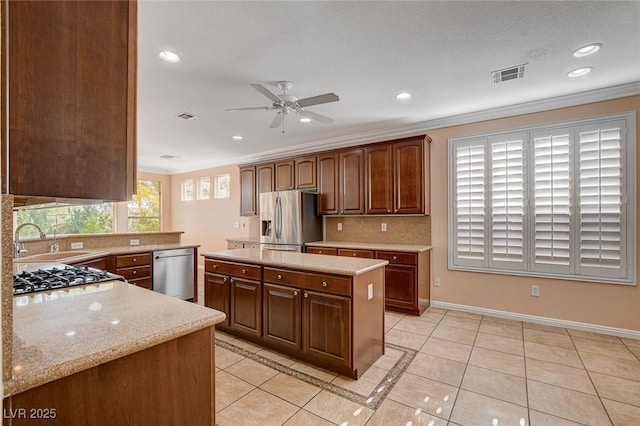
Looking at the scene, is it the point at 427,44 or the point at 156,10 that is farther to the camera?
the point at 427,44

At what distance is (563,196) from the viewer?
11.1ft

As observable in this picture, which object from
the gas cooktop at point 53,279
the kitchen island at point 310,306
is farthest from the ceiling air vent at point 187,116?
the gas cooktop at point 53,279

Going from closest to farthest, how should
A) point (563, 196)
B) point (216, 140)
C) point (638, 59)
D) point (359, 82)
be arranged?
point (638, 59) → point (359, 82) → point (563, 196) → point (216, 140)

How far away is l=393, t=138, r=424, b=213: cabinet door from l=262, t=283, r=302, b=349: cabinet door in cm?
223

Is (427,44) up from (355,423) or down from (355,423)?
up

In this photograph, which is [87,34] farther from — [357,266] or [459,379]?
[459,379]

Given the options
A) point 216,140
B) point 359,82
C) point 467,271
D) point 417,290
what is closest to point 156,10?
point 359,82

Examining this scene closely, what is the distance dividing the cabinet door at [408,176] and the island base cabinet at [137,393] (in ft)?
11.1

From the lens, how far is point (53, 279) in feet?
6.04

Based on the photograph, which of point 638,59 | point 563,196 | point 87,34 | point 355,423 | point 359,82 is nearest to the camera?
point 87,34

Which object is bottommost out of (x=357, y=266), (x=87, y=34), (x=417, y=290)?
(x=417, y=290)

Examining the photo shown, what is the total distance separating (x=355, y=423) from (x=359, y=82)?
286 centimetres

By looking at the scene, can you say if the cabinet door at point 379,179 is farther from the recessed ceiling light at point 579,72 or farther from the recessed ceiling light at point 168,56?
the recessed ceiling light at point 168,56

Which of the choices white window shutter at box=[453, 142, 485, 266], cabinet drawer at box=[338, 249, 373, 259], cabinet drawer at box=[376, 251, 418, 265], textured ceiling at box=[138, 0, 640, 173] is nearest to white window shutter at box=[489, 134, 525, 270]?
white window shutter at box=[453, 142, 485, 266]
